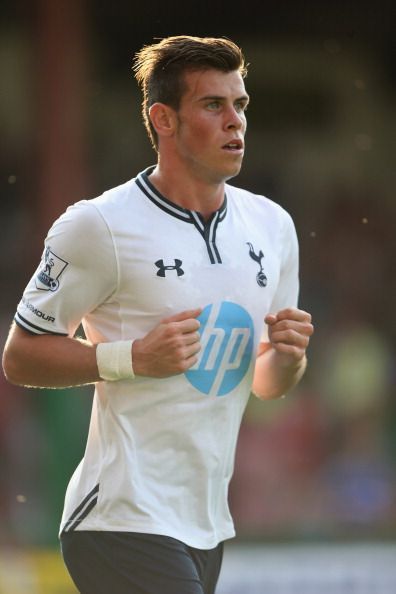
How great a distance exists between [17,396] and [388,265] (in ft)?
11.9

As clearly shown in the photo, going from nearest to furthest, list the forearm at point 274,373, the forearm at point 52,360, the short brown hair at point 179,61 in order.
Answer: the forearm at point 52,360
the short brown hair at point 179,61
the forearm at point 274,373

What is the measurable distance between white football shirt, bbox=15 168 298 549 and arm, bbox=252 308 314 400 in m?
0.10

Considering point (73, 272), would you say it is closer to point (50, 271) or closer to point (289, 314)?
point (50, 271)

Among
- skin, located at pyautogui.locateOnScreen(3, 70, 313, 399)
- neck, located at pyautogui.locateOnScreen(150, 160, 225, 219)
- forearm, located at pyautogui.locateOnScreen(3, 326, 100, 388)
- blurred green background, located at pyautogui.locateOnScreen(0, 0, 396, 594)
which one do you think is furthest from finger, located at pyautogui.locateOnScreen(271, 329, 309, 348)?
blurred green background, located at pyautogui.locateOnScreen(0, 0, 396, 594)

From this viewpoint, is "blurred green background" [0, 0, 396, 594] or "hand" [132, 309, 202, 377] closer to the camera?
"hand" [132, 309, 202, 377]

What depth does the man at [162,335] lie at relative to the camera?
3.29 m

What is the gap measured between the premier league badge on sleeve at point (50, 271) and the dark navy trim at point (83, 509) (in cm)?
55

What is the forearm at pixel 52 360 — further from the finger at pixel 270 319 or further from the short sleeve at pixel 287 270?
the short sleeve at pixel 287 270

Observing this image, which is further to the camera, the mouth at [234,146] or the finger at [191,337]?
the mouth at [234,146]

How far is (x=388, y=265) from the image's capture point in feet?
34.6

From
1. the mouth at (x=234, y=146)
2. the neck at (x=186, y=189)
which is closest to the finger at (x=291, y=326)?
→ the neck at (x=186, y=189)

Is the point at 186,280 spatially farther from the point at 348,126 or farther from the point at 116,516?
the point at 348,126

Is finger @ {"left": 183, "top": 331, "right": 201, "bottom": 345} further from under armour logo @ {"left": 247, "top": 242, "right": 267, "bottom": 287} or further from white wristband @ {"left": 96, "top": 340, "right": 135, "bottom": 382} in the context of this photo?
under armour logo @ {"left": 247, "top": 242, "right": 267, "bottom": 287}

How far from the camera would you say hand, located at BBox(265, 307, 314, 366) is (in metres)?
3.43
